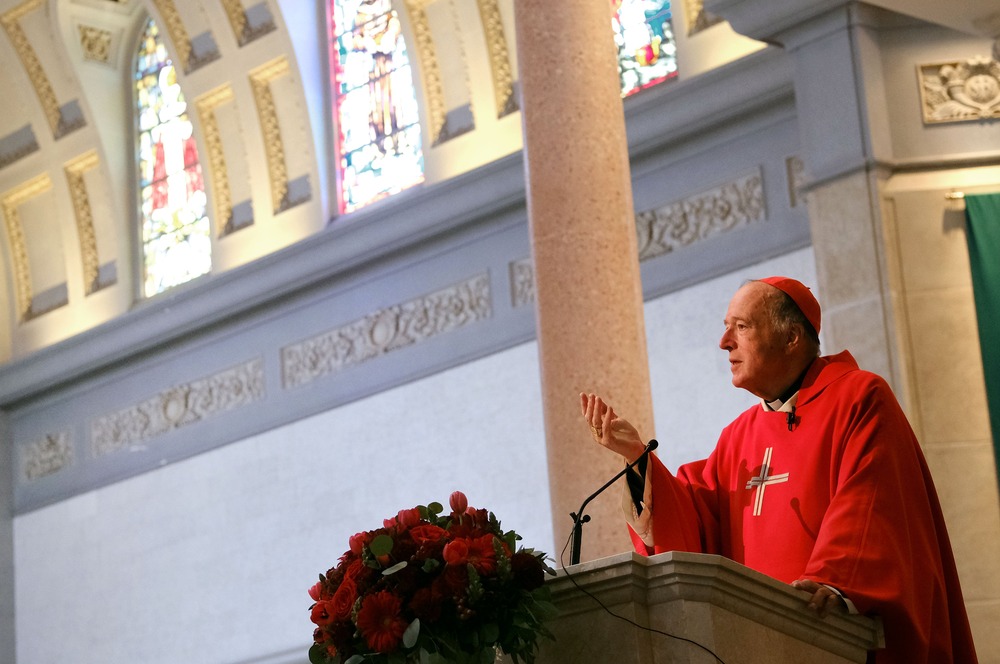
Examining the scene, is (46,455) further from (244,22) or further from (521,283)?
(521,283)

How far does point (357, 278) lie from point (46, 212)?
3647 mm

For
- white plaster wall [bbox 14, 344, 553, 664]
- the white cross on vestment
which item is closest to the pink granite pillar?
the white cross on vestment

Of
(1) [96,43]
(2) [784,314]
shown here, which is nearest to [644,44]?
(1) [96,43]

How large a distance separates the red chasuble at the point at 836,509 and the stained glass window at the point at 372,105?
23.9 feet

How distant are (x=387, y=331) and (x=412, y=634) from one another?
7762 millimetres

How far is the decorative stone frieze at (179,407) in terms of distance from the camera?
11812 millimetres

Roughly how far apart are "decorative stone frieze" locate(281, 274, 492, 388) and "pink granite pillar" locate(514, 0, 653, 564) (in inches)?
154

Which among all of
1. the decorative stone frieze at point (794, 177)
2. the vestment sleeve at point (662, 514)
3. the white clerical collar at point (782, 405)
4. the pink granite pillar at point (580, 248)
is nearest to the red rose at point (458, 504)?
the vestment sleeve at point (662, 514)

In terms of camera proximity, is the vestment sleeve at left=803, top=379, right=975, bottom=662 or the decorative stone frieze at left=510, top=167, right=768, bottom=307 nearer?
the vestment sleeve at left=803, top=379, right=975, bottom=662

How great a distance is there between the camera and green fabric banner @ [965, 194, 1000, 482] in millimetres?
7844

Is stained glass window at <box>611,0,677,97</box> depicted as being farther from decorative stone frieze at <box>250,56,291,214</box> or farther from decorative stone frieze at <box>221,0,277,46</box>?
decorative stone frieze at <box>221,0,277,46</box>

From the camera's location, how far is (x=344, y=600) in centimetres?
345

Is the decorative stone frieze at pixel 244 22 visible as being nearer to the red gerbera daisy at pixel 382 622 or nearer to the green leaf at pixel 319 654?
the green leaf at pixel 319 654

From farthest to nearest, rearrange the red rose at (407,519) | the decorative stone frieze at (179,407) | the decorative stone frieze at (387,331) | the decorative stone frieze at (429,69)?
1. the decorative stone frieze at (179,407)
2. the decorative stone frieze at (429,69)
3. the decorative stone frieze at (387,331)
4. the red rose at (407,519)
